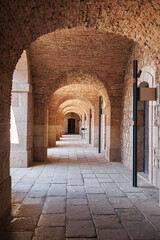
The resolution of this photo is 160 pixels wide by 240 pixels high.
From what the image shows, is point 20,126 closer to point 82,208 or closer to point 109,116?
point 109,116

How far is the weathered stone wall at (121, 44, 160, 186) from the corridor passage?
617 millimetres

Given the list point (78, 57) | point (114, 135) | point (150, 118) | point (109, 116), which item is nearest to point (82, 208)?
point (150, 118)

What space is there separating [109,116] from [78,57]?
2.44m

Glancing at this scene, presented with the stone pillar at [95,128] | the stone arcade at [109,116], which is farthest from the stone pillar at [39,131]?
the stone pillar at [95,128]

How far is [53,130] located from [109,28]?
372 inches

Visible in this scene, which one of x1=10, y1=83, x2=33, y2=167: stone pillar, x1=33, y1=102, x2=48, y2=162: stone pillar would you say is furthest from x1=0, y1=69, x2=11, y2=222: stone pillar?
x1=33, y1=102, x2=48, y2=162: stone pillar

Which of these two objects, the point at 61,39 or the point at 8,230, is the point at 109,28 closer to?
the point at 61,39

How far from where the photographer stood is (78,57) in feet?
22.7

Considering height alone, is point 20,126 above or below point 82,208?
above

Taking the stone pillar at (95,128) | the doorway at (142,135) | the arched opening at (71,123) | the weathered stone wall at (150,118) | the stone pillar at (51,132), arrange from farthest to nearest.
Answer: the arched opening at (71,123)
the stone pillar at (51,132)
the stone pillar at (95,128)
the doorway at (142,135)
the weathered stone wall at (150,118)

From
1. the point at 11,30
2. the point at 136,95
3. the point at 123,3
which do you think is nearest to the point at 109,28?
the point at 123,3

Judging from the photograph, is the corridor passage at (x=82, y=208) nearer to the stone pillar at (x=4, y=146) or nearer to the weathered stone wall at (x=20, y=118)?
the stone pillar at (x=4, y=146)

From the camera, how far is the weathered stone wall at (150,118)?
4375mm

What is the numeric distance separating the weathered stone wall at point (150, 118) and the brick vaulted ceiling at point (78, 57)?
1.50 ft
